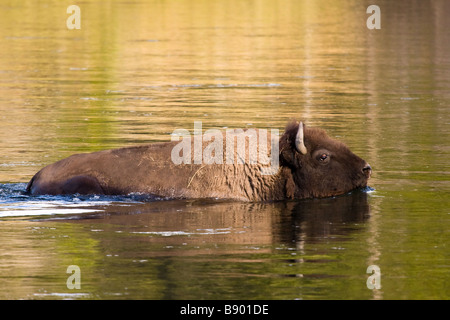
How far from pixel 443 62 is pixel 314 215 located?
2315cm

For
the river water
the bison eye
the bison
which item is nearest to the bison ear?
the bison

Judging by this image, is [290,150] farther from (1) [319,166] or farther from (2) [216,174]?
(2) [216,174]

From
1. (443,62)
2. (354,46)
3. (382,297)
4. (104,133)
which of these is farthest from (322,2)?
(382,297)

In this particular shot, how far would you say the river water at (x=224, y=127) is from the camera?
37.2 feet

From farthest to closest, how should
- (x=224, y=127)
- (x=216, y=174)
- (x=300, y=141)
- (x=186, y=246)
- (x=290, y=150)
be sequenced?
(x=224, y=127)
(x=290, y=150)
(x=300, y=141)
(x=216, y=174)
(x=186, y=246)

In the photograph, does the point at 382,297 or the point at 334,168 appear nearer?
the point at 382,297

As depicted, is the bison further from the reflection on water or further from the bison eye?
the reflection on water

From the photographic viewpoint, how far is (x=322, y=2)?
80625 mm

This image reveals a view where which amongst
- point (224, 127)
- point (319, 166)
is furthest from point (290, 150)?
point (224, 127)

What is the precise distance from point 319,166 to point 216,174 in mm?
1575

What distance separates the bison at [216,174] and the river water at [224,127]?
233mm

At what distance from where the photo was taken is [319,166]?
15930mm

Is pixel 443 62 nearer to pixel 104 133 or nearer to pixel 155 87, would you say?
pixel 155 87

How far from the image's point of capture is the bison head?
15.9m
